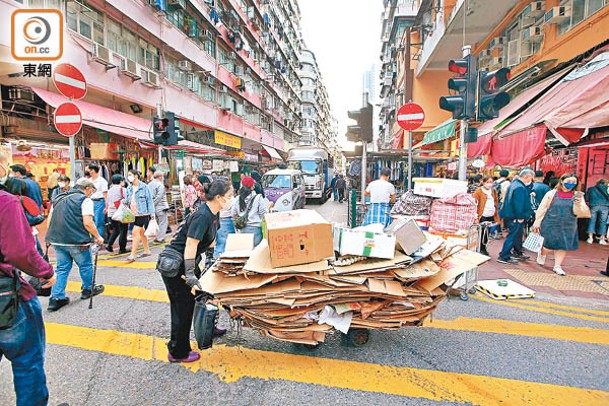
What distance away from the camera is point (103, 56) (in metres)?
12.2

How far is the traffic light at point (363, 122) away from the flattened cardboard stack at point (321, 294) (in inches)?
168

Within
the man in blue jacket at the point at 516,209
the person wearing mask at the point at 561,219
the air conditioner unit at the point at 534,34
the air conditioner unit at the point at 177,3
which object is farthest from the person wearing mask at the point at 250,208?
the air conditioner unit at the point at 177,3

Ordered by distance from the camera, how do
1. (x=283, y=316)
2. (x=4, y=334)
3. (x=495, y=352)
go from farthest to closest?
(x=495, y=352)
(x=283, y=316)
(x=4, y=334)

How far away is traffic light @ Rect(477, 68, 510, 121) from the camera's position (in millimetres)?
5480

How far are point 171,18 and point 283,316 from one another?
759 inches

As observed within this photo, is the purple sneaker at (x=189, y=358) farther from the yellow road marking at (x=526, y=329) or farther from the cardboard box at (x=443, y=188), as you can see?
the cardboard box at (x=443, y=188)

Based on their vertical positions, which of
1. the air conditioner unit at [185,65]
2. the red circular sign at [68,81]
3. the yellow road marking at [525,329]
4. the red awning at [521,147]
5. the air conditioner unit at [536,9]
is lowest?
the yellow road marking at [525,329]

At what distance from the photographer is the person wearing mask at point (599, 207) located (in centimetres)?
829

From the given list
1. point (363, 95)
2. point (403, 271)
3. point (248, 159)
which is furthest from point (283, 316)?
point (248, 159)

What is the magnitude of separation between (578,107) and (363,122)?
3585 millimetres

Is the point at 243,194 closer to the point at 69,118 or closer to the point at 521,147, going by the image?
the point at 69,118

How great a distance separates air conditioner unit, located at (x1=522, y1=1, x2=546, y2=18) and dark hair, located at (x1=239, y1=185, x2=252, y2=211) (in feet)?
33.2

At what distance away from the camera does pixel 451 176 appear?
13594 millimetres

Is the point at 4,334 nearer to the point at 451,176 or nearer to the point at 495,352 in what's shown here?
the point at 495,352
